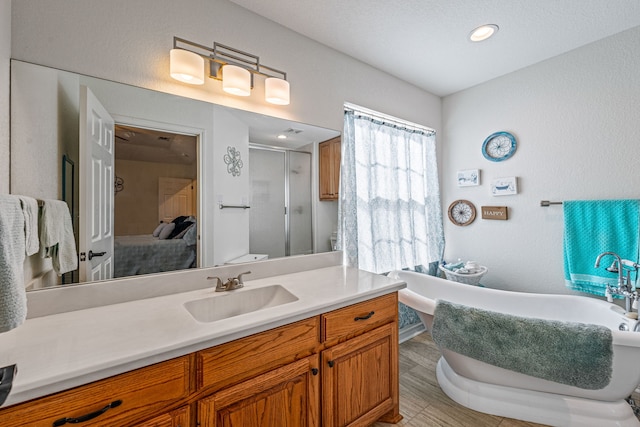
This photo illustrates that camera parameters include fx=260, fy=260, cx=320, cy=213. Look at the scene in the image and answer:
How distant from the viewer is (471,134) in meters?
2.74

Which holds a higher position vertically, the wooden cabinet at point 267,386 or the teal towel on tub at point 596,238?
the teal towel on tub at point 596,238

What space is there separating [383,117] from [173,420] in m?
2.49

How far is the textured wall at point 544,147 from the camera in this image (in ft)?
6.31

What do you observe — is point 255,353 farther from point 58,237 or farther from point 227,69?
point 227,69

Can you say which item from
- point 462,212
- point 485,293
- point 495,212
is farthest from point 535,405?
point 462,212

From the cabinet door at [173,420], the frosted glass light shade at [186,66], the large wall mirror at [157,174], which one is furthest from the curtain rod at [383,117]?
the cabinet door at [173,420]

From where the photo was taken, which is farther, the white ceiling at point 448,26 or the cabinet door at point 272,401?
the white ceiling at point 448,26

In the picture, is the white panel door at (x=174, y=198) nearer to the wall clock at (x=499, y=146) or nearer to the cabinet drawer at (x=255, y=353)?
the cabinet drawer at (x=255, y=353)

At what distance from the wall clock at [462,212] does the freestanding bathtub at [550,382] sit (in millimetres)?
872

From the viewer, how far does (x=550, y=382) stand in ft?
4.98

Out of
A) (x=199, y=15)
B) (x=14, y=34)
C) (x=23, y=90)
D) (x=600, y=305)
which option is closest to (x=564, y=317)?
(x=600, y=305)

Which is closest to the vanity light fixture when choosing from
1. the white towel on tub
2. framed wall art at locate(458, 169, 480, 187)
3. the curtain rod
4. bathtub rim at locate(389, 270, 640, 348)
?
the curtain rod

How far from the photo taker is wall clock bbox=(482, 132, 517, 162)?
2449mm

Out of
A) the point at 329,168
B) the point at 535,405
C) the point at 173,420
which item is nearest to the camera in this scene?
the point at 173,420
